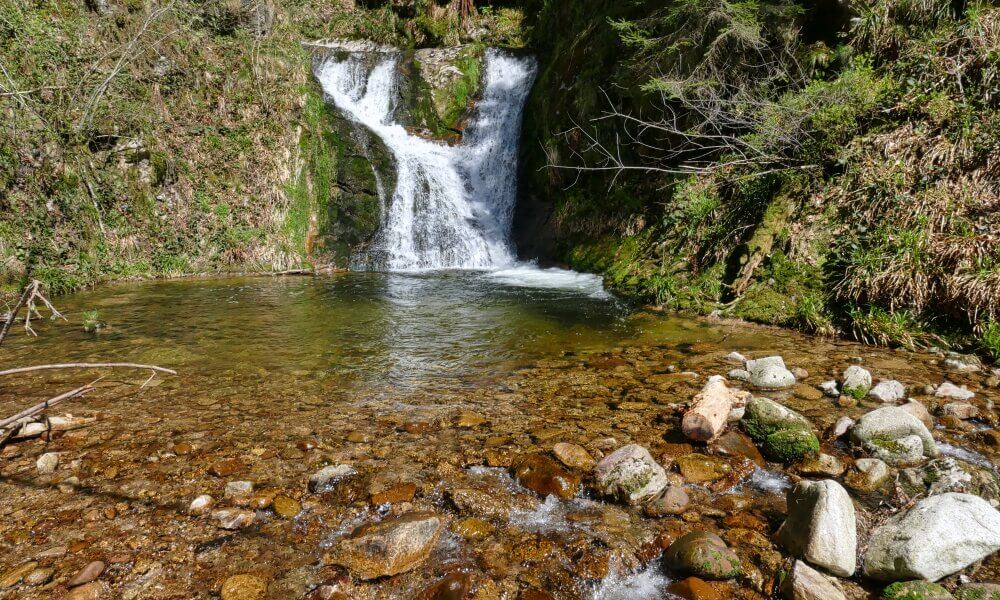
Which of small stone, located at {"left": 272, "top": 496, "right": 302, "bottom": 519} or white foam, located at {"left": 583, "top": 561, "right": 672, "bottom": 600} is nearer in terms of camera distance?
white foam, located at {"left": 583, "top": 561, "right": 672, "bottom": 600}

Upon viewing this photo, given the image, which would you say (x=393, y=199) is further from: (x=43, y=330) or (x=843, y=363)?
(x=843, y=363)

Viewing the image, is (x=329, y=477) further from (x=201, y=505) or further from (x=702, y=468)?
(x=702, y=468)

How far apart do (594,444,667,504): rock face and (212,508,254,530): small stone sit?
1878 millimetres

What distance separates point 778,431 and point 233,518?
10.5 ft

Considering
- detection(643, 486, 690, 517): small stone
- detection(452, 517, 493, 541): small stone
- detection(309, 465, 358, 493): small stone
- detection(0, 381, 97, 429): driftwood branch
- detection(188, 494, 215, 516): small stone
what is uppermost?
detection(0, 381, 97, 429): driftwood branch

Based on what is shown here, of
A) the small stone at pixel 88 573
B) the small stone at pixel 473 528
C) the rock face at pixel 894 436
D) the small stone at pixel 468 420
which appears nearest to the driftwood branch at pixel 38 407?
the small stone at pixel 88 573

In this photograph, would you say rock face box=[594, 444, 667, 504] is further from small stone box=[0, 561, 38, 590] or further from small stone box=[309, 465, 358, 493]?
small stone box=[0, 561, 38, 590]

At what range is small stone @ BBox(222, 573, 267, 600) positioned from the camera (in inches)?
77.4

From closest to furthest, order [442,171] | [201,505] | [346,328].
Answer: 1. [201,505]
2. [346,328]
3. [442,171]

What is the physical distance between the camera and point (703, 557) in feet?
6.81

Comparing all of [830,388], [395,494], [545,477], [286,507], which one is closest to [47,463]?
[286,507]

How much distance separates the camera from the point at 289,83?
14.3 m

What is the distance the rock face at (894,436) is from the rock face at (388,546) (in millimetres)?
2673

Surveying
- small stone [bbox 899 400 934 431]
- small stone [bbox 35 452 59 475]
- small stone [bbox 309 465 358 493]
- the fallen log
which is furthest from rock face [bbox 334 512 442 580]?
small stone [bbox 899 400 934 431]
